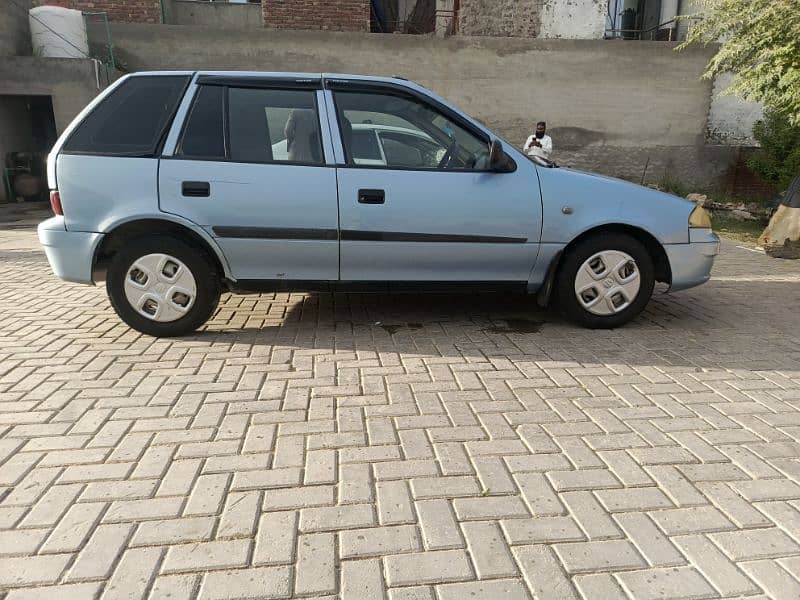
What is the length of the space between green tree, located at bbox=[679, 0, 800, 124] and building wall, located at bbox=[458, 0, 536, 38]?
20.2 ft

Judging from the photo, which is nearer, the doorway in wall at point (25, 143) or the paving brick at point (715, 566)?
the paving brick at point (715, 566)

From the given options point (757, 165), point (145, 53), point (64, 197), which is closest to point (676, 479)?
point (64, 197)

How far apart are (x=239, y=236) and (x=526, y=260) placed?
2162mm

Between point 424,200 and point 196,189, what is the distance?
1628 millimetres

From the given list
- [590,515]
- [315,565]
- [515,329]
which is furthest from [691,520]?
[515,329]

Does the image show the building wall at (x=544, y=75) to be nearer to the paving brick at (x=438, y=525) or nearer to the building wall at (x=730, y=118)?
the building wall at (x=730, y=118)

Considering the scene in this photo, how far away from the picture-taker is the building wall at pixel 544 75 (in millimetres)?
11688

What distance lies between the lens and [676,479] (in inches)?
103

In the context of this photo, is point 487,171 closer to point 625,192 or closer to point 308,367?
point 625,192

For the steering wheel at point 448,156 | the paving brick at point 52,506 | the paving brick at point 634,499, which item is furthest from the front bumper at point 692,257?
the paving brick at point 52,506

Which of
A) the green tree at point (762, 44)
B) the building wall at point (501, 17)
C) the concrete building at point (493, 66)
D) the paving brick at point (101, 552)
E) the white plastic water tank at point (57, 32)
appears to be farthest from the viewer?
the building wall at point (501, 17)

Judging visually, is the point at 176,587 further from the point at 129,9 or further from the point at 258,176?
the point at 129,9

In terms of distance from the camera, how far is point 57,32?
1123cm

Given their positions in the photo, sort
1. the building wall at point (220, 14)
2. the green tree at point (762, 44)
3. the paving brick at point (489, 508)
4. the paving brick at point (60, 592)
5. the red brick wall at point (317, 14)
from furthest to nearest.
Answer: the building wall at point (220, 14), the red brick wall at point (317, 14), the green tree at point (762, 44), the paving brick at point (489, 508), the paving brick at point (60, 592)
